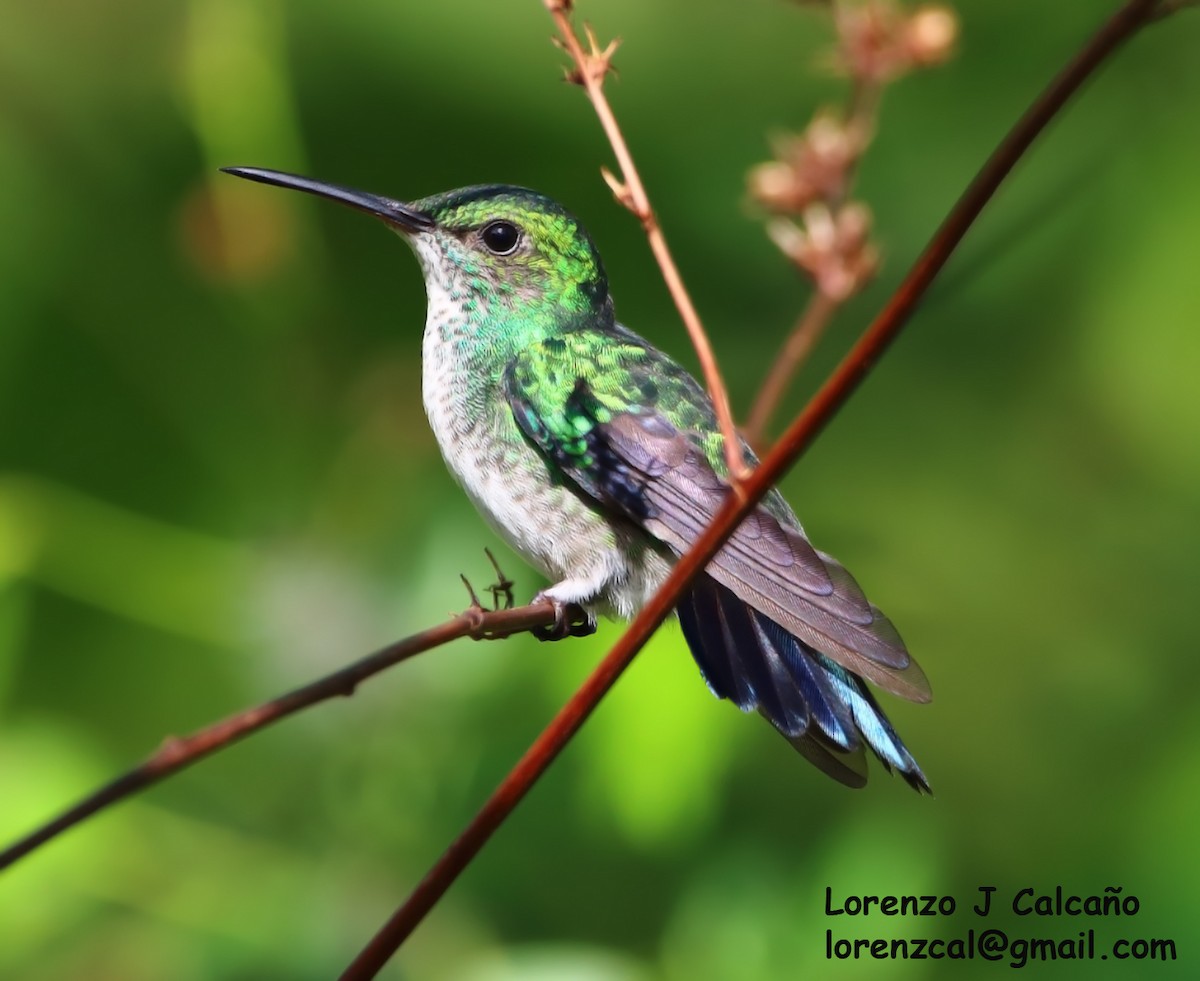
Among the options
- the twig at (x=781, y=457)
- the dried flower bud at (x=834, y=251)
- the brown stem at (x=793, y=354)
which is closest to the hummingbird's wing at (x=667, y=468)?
the brown stem at (x=793, y=354)

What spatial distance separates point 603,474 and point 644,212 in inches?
37.4

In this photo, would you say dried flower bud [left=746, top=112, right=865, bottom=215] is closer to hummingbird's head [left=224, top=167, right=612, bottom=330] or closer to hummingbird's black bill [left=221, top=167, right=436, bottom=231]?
hummingbird's black bill [left=221, top=167, right=436, bottom=231]

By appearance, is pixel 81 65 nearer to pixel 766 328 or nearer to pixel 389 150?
pixel 389 150

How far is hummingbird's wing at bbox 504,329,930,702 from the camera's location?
71.8 inches

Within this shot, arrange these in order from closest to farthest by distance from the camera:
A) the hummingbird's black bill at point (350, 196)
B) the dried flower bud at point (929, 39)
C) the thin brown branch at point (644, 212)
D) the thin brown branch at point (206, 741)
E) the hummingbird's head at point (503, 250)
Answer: the thin brown branch at point (206, 741)
the thin brown branch at point (644, 212)
the dried flower bud at point (929, 39)
the hummingbird's black bill at point (350, 196)
the hummingbird's head at point (503, 250)

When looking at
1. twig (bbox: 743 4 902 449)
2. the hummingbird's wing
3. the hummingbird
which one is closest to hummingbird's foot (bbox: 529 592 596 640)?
the hummingbird

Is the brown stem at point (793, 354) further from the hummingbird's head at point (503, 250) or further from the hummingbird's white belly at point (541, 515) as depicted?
the hummingbird's head at point (503, 250)

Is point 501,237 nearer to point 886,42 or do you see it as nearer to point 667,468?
point 667,468

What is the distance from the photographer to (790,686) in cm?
188

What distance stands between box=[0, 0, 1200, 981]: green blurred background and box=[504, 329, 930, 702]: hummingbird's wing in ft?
0.92

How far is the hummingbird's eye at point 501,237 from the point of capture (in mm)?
2523

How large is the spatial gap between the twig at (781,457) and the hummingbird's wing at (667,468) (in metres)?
0.68

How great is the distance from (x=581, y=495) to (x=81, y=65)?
7.06ft

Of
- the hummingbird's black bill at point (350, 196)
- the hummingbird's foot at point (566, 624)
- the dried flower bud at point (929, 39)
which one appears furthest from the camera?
the hummingbird's foot at point (566, 624)
